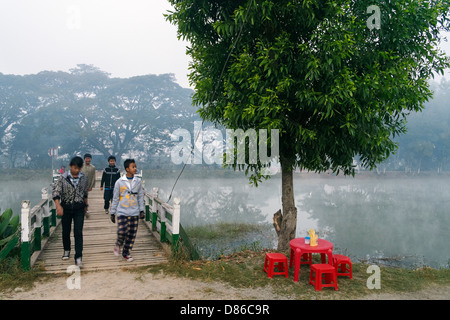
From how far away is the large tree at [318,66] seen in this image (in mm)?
6508

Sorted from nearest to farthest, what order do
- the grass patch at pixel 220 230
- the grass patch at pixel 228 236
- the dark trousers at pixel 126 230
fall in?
the dark trousers at pixel 126 230
the grass patch at pixel 228 236
the grass patch at pixel 220 230

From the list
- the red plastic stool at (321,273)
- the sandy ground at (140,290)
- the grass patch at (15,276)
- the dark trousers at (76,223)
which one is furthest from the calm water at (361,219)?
the grass patch at (15,276)

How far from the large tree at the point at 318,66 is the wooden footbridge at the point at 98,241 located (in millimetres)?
2488

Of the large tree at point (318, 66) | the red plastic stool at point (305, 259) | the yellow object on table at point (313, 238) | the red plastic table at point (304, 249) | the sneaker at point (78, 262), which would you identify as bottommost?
the red plastic stool at point (305, 259)

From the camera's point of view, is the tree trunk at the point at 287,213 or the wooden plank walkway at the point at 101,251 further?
the tree trunk at the point at 287,213

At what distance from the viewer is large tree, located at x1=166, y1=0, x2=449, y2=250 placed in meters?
6.51

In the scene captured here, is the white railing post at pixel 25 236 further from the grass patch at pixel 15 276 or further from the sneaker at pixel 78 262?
the sneaker at pixel 78 262

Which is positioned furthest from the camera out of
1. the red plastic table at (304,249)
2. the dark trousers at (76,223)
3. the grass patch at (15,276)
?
the dark trousers at (76,223)

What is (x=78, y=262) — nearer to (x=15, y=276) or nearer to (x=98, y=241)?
(x=15, y=276)

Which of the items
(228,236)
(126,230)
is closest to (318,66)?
(126,230)

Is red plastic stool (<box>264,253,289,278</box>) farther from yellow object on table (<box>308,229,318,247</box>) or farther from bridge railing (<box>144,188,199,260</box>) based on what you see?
bridge railing (<box>144,188,199,260</box>)

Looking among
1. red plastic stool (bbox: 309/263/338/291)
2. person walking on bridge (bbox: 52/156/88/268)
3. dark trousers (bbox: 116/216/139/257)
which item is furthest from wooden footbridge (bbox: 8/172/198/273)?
red plastic stool (bbox: 309/263/338/291)

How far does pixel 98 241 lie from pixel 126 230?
1.80 m

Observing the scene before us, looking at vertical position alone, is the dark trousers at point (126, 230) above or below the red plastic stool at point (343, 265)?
above
